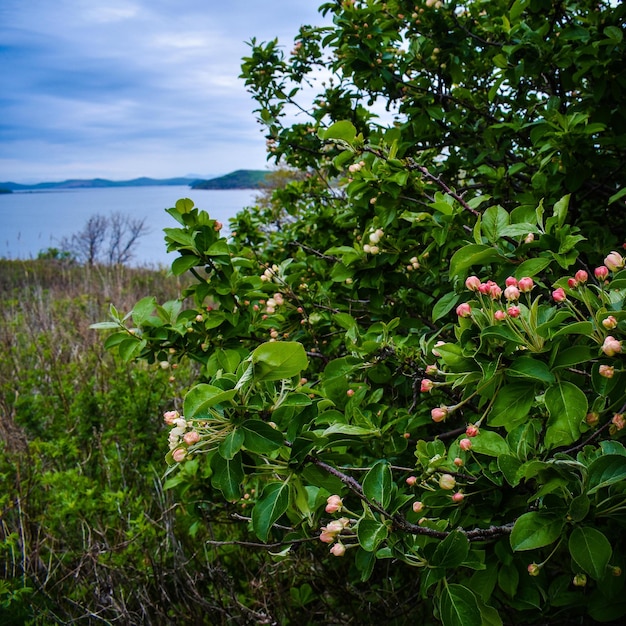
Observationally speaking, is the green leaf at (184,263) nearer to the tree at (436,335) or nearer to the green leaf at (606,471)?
the tree at (436,335)

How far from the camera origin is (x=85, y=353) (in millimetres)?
4852

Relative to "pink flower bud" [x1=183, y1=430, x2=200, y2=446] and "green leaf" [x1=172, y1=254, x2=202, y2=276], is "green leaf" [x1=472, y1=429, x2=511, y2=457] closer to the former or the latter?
"pink flower bud" [x1=183, y1=430, x2=200, y2=446]

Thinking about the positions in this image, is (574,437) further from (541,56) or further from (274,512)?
(541,56)

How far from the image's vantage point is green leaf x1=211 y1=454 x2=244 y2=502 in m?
0.87

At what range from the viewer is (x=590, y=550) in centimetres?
83

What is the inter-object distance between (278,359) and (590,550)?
0.57 m

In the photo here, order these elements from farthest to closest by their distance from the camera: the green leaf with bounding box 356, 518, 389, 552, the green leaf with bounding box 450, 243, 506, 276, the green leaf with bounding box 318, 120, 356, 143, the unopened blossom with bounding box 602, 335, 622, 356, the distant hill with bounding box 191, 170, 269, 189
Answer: the distant hill with bounding box 191, 170, 269, 189
the green leaf with bounding box 318, 120, 356, 143
the green leaf with bounding box 450, 243, 506, 276
the green leaf with bounding box 356, 518, 389, 552
the unopened blossom with bounding box 602, 335, 622, 356

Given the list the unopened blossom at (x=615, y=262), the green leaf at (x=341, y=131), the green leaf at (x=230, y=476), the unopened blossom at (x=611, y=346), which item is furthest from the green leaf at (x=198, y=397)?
the green leaf at (x=341, y=131)

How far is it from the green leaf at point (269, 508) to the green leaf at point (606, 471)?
0.46 metres

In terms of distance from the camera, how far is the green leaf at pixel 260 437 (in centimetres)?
82

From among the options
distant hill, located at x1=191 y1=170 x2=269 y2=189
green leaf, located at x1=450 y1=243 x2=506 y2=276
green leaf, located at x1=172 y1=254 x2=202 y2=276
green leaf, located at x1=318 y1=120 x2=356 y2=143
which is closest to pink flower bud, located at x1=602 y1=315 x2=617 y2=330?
green leaf, located at x1=450 y1=243 x2=506 y2=276

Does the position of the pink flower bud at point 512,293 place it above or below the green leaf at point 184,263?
below

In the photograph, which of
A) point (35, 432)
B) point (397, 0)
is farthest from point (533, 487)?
point (35, 432)

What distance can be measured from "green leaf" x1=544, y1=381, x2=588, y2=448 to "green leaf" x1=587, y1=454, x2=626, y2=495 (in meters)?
0.05
